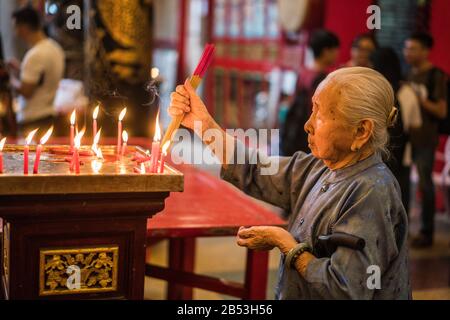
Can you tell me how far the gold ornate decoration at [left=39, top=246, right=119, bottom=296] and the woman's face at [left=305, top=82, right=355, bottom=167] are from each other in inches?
26.9

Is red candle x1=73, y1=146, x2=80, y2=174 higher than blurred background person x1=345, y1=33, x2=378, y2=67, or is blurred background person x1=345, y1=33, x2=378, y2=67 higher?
blurred background person x1=345, y1=33, x2=378, y2=67

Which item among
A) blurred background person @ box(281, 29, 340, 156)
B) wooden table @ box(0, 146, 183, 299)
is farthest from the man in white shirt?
wooden table @ box(0, 146, 183, 299)

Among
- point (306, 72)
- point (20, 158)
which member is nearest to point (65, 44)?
point (306, 72)

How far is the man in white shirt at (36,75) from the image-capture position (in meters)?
5.30

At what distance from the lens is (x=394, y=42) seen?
693 cm

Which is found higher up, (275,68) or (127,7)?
(127,7)

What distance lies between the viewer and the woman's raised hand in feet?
6.77

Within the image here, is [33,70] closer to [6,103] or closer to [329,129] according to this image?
[6,103]

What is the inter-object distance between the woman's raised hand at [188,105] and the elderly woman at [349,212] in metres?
0.37

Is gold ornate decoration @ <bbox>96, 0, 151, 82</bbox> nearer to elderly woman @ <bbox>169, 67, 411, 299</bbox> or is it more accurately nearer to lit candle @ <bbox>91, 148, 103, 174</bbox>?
lit candle @ <bbox>91, 148, 103, 174</bbox>

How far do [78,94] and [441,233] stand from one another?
3487mm

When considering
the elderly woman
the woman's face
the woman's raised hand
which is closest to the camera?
the elderly woman

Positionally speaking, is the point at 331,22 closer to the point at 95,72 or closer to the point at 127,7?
the point at 127,7

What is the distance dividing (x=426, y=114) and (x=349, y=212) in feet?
12.4
